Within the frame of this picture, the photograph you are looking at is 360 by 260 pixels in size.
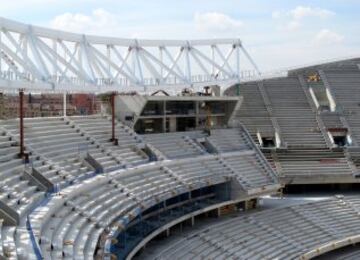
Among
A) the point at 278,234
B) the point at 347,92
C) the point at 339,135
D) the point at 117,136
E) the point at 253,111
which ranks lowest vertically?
the point at 278,234

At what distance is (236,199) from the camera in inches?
1064

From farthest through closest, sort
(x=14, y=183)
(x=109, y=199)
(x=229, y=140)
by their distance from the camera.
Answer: (x=229, y=140) < (x=109, y=199) < (x=14, y=183)

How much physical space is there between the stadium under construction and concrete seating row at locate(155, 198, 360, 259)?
0.08 meters

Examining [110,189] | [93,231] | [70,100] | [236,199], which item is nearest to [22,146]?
[110,189]

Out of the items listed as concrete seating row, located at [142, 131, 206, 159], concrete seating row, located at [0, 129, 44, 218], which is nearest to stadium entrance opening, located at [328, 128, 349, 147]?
concrete seating row, located at [142, 131, 206, 159]

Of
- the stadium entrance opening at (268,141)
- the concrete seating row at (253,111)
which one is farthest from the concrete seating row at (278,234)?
the concrete seating row at (253,111)

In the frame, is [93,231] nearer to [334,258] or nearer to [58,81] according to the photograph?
[58,81]

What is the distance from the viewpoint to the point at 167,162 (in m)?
25.6

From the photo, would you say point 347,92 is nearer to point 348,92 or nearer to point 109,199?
point 348,92

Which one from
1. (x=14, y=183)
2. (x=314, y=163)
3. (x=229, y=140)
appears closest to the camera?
(x=14, y=183)

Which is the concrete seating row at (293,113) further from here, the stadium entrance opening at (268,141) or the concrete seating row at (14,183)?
the concrete seating row at (14,183)

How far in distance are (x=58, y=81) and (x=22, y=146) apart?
255 inches

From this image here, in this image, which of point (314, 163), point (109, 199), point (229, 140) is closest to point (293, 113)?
point (314, 163)

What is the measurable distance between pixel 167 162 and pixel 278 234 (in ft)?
18.7
